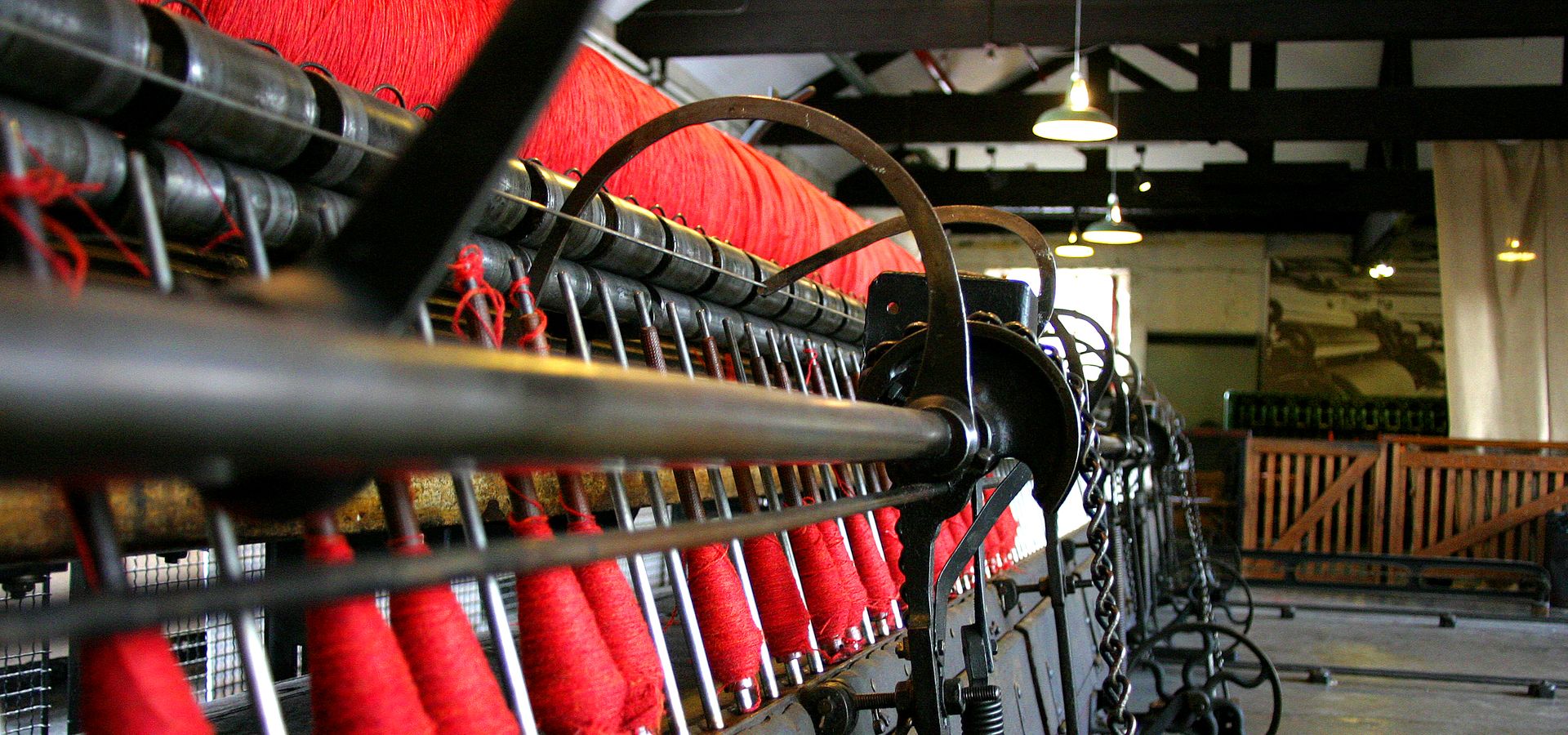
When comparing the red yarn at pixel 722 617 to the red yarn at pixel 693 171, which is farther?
the red yarn at pixel 693 171

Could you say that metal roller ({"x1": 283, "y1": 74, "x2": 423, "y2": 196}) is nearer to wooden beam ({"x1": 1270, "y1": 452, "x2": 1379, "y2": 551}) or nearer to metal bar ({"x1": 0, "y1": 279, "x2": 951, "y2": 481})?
metal bar ({"x1": 0, "y1": 279, "x2": 951, "y2": 481})

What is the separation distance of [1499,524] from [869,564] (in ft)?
28.6

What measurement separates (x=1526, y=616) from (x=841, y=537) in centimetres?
745

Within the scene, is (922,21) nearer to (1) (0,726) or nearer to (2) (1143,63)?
(2) (1143,63)

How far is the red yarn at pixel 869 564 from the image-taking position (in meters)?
2.27

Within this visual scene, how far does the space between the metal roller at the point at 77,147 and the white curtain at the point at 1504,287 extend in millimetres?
11958

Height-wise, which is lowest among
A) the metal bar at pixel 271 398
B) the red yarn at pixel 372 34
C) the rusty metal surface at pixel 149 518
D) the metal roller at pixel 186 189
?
the rusty metal surface at pixel 149 518

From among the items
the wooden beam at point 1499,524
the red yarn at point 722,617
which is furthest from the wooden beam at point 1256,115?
the red yarn at point 722,617

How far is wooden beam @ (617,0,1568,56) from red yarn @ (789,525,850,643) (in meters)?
6.98

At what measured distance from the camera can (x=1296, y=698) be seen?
16.6 ft

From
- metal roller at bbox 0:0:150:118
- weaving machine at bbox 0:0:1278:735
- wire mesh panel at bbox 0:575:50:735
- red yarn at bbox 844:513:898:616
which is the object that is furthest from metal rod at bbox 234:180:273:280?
red yarn at bbox 844:513:898:616

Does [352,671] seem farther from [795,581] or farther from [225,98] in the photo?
[795,581]

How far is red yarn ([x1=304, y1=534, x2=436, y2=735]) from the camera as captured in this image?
87 cm

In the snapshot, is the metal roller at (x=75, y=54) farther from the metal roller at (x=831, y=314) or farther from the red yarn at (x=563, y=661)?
the metal roller at (x=831, y=314)
